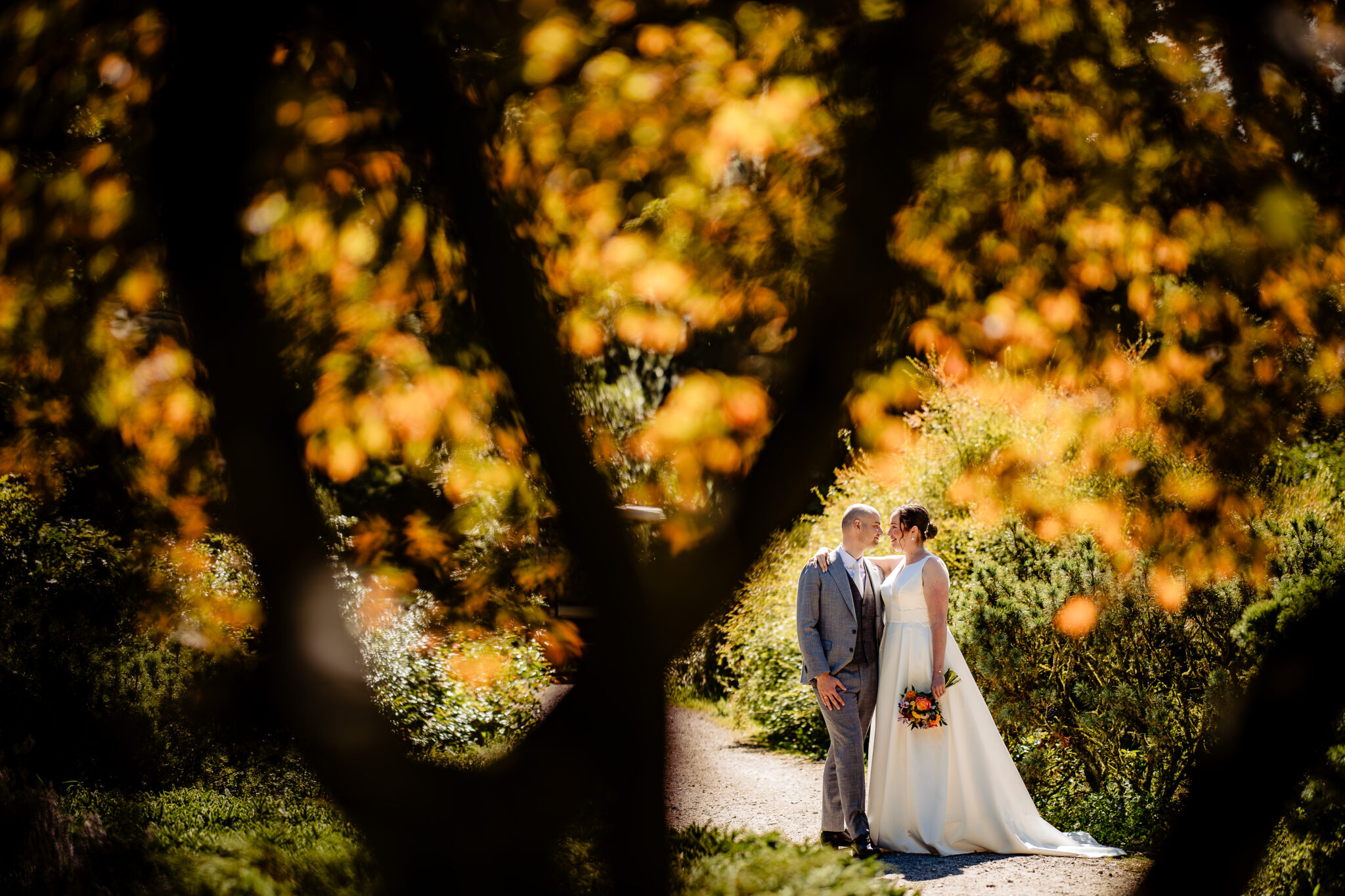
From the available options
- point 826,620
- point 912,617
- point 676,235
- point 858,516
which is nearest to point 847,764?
point 826,620

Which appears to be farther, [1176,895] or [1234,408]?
[1234,408]

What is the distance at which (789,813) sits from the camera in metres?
7.17

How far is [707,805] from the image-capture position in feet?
25.2

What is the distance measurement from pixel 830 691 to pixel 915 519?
1.12 m

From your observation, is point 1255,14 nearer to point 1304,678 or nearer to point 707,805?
point 1304,678

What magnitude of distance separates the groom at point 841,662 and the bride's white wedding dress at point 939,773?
Result: 0.70 feet

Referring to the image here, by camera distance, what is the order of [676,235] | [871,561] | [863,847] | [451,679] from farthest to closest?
[451,679] → [871,561] → [863,847] → [676,235]

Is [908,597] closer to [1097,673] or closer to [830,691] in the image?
[830,691]

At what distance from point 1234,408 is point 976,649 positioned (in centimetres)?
284

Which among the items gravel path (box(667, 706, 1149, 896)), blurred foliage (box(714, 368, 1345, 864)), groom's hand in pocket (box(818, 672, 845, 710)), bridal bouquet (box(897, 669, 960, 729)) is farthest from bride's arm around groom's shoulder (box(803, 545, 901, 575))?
gravel path (box(667, 706, 1149, 896))

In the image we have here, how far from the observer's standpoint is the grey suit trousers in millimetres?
5195

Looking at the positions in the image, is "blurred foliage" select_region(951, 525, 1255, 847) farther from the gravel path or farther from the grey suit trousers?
the grey suit trousers

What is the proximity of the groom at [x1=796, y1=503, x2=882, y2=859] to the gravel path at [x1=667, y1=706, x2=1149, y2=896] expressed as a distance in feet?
1.10

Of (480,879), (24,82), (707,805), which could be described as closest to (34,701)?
(707,805)
